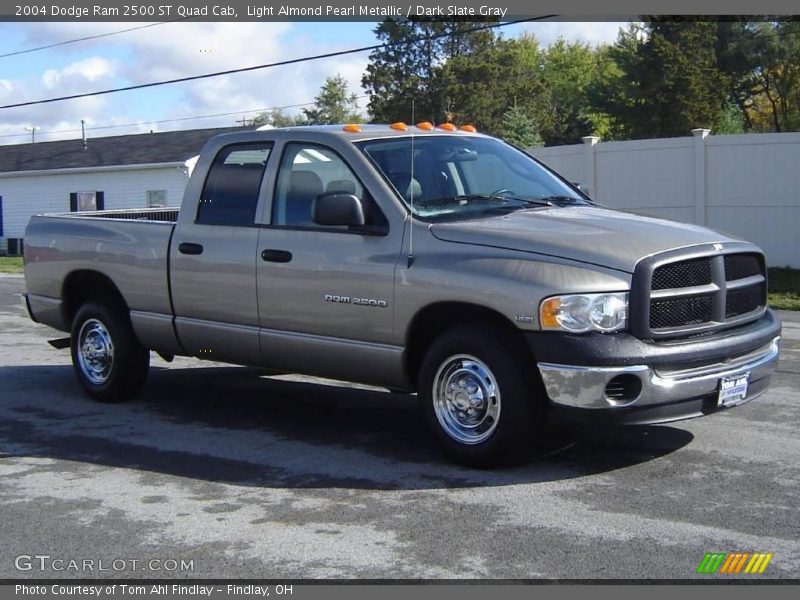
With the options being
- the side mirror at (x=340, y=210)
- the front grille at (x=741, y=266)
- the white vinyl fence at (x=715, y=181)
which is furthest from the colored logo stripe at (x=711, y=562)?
the white vinyl fence at (x=715, y=181)

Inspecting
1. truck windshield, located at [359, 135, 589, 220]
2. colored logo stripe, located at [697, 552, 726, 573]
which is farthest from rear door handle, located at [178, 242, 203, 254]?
colored logo stripe, located at [697, 552, 726, 573]

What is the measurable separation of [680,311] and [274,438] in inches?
114

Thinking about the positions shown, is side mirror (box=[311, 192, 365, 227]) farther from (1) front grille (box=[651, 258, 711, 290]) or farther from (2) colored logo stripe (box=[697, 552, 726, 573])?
(2) colored logo stripe (box=[697, 552, 726, 573])

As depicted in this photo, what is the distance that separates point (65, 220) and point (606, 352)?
515 cm

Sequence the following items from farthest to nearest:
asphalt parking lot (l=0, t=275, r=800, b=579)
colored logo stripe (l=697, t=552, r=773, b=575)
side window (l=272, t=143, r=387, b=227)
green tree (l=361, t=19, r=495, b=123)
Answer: green tree (l=361, t=19, r=495, b=123) < side window (l=272, t=143, r=387, b=227) < asphalt parking lot (l=0, t=275, r=800, b=579) < colored logo stripe (l=697, t=552, r=773, b=575)

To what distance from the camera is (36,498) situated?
5844 millimetres

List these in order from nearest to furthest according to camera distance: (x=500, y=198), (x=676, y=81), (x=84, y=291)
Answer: (x=500, y=198) → (x=84, y=291) → (x=676, y=81)

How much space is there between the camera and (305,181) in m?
7.02

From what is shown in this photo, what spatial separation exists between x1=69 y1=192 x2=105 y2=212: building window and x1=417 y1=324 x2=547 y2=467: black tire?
3125 cm

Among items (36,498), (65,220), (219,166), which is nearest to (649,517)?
(36,498)

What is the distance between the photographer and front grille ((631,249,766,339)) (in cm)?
550

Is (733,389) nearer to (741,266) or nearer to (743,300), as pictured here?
(743,300)

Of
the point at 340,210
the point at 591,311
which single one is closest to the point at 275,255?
the point at 340,210

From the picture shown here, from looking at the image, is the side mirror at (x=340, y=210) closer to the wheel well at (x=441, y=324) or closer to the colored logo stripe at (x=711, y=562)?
the wheel well at (x=441, y=324)
